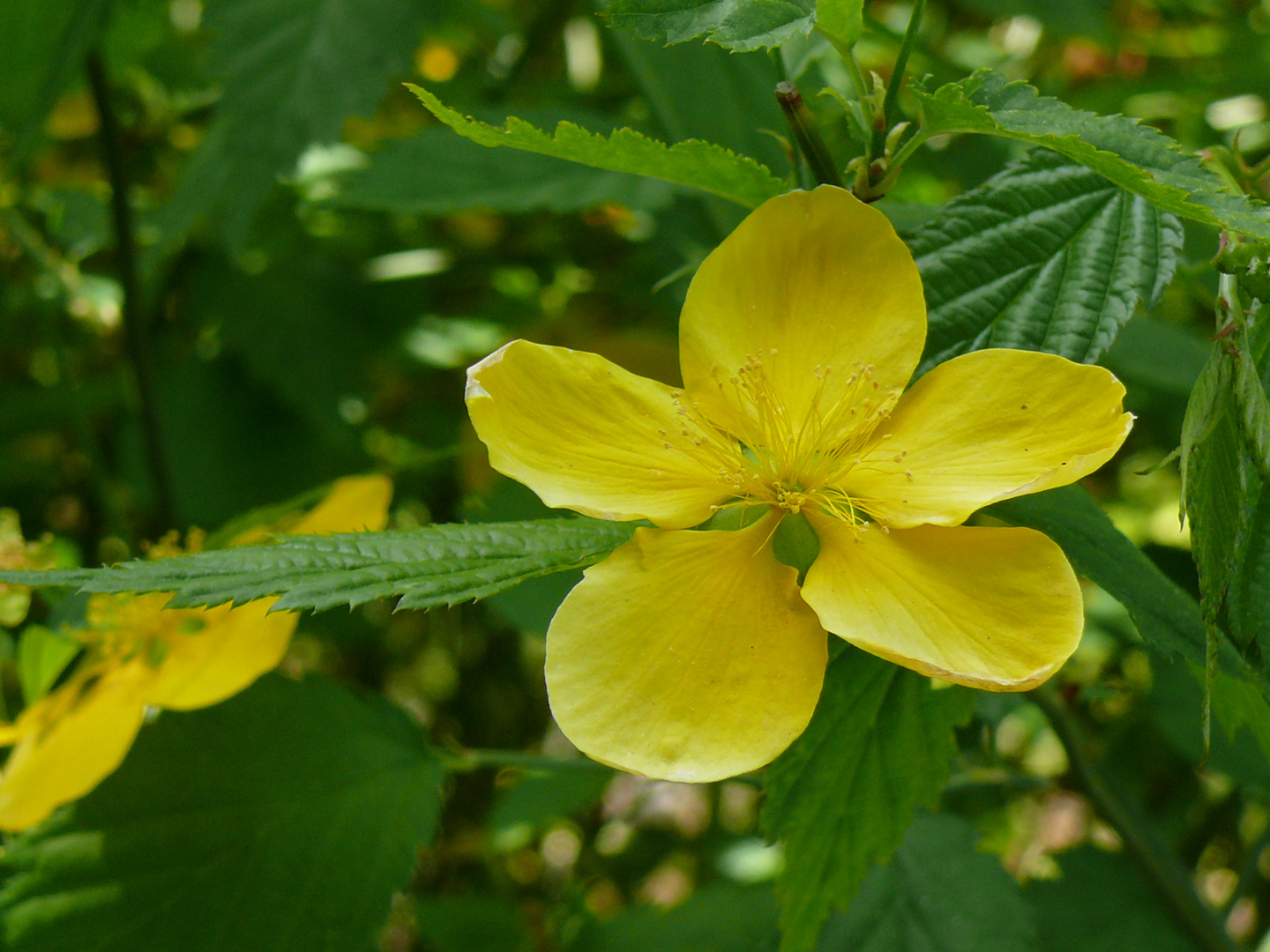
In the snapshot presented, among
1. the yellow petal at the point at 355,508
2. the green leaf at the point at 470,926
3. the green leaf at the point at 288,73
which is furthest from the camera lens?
the green leaf at the point at 470,926

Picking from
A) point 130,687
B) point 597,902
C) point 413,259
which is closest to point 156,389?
point 413,259

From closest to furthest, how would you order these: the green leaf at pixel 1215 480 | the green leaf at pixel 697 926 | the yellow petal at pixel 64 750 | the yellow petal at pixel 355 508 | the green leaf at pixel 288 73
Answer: the green leaf at pixel 1215 480, the yellow petal at pixel 64 750, the yellow petal at pixel 355 508, the green leaf at pixel 288 73, the green leaf at pixel 697 926

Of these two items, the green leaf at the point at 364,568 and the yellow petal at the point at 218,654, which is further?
the yellow petal at the point at 218,654

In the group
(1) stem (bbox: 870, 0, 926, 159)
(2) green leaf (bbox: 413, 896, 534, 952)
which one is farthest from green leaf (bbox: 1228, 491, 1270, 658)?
(2) green leaf (bbox: 413, 896, 534, 952)

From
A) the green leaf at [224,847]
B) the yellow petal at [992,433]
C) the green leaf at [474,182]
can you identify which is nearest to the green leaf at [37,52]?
the green leaf at [474,182]

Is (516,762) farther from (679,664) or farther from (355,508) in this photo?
(679,664)

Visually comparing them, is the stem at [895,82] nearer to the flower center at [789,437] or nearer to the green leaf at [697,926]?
the flower center at [789,437]

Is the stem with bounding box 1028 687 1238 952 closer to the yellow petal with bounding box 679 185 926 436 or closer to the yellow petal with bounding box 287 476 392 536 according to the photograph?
the yellow petal with bounding box 679 185 926 436
